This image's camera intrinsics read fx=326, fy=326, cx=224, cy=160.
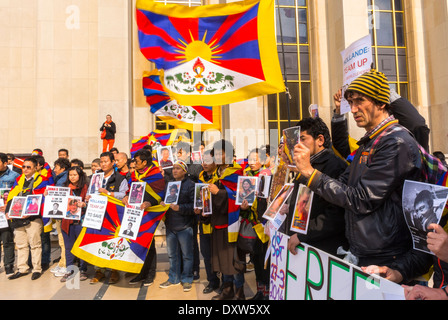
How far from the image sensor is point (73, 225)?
20.7 feet

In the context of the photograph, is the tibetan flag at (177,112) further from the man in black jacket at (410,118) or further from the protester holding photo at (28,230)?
the man in black jacket at (410,118)

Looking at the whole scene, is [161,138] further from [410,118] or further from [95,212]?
[410,118]

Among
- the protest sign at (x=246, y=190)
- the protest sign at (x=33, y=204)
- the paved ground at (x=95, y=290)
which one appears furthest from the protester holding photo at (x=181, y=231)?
the protest sign at (x=33, y=204)

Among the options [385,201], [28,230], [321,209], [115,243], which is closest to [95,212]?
[115,243]

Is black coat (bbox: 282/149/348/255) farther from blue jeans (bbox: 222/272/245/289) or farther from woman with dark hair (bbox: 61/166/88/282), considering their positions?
woman with dark hair (bbox: 61/166/88/282)

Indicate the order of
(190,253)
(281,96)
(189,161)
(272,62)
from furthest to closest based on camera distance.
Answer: (281,96) → (189,161) → (190,253) → (272,62)

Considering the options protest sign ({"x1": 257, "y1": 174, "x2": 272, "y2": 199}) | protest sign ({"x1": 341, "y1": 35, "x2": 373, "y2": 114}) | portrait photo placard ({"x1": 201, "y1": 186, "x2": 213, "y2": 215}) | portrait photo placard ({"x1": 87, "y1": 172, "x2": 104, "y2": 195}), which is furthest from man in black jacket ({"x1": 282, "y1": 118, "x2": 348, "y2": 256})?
portrait photo placard ({"x1": 87, "y1": 172, "x2": 104, "y2": 195})

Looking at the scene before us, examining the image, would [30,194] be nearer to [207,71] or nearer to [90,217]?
[90,217]

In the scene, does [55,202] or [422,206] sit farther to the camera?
[55,202]

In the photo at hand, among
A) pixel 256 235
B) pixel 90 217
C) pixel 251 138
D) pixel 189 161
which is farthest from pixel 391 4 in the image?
pixel 90 217

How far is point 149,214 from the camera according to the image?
18.7 feet

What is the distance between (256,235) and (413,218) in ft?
10.4

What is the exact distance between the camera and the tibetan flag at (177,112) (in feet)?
20.2

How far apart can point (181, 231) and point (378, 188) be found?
4171mm
